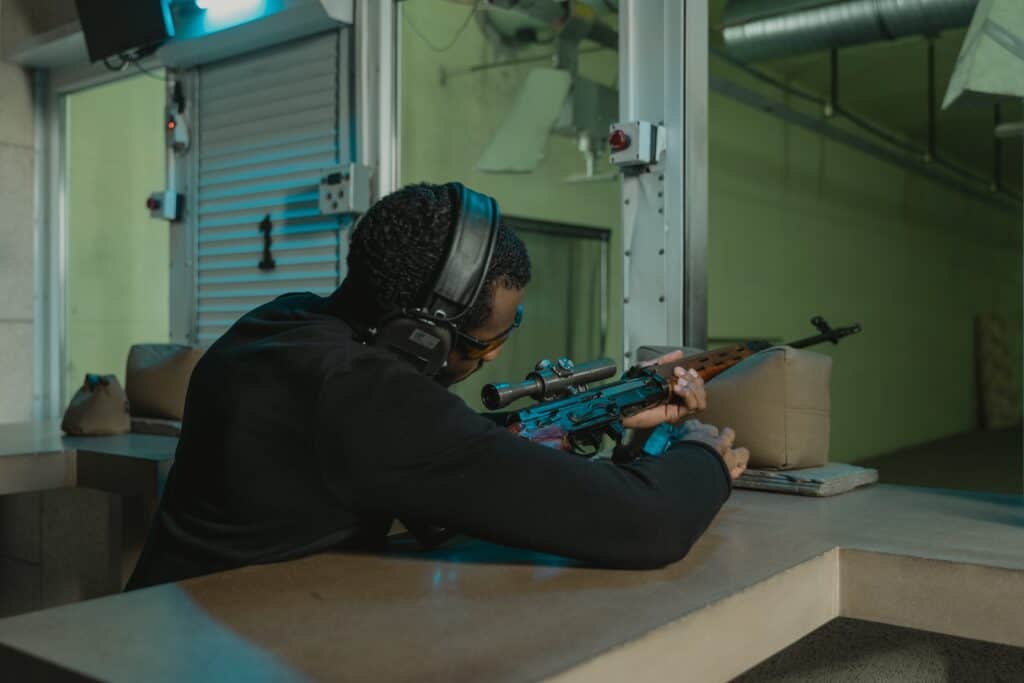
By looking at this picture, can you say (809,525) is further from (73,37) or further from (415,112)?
(73,37)

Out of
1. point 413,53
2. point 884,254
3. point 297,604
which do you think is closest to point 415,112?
point 413,53

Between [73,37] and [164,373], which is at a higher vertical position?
[73,37]

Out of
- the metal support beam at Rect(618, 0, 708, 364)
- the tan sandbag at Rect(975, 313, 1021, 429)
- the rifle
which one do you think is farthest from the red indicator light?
the tan sandbag at Rect(975, 313, 1021, 429)

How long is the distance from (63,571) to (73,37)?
220 centimetres

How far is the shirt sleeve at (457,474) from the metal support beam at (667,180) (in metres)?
1.44

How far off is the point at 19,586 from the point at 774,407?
277 centimetres

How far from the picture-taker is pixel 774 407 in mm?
1791

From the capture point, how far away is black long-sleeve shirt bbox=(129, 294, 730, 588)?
99 cm

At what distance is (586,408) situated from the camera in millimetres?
1510

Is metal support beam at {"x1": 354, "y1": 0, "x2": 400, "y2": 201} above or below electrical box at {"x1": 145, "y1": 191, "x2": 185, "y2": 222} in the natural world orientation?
above

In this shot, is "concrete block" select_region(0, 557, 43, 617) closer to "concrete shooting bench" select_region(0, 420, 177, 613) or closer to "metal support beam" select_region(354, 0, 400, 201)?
"concrete shooting bench" select_region(0, 420, 177, 613)

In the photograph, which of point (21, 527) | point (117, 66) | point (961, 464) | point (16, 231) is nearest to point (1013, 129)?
point (21, 527)

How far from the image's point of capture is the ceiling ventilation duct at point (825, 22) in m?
3.99

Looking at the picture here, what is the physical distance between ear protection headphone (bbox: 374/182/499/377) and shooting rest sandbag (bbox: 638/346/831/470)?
87 cm
